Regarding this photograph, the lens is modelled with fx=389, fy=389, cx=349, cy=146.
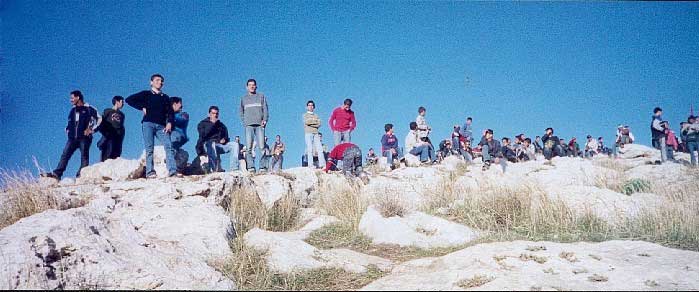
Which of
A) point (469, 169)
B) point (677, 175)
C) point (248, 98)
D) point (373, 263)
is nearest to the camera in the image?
point (373, 263)

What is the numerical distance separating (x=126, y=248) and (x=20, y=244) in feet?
2.36

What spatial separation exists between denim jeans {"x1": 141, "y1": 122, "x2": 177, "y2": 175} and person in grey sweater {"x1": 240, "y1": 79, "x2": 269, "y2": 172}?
1.89 m

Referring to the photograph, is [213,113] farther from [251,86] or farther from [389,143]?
[389,143]

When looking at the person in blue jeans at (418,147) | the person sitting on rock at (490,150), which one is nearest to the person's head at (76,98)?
the person in blue jeans at (418,147)

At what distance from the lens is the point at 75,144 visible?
7.34 metres

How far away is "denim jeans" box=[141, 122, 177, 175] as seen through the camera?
22.6ft

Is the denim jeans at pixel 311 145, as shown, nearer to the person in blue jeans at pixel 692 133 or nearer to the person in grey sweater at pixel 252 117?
the person in grey sweater at pixel 252 117

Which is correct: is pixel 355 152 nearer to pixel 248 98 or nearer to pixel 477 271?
pixel 248 98

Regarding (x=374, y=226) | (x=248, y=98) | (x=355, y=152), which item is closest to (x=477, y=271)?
(x=374, y=226)

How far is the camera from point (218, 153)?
8.69 metres

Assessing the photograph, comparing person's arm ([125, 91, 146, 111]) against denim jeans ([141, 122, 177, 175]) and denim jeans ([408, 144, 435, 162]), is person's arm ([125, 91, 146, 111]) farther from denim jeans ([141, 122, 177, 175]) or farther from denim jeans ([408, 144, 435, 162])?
denim jeans ([408, 144, 435, 162])

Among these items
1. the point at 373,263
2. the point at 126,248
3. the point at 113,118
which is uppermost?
the point at 113,118

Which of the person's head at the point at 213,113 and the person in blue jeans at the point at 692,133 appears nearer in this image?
the person's head at the point at 213,113

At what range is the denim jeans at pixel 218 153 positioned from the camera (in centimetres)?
852
